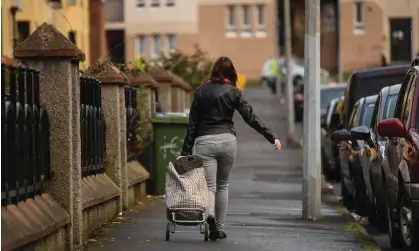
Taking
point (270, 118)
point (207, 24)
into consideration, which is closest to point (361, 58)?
point (207, 24)

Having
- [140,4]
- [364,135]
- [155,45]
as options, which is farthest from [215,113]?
[155,45]

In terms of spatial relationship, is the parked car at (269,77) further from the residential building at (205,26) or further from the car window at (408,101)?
the car window at (408,101)

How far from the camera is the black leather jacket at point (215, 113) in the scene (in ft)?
40.5

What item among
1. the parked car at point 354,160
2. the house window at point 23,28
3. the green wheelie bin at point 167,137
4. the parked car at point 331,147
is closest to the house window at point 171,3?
the house window at point 23,28

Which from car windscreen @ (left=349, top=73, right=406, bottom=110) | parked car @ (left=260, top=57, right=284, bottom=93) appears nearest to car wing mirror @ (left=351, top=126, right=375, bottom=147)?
car windscreen @ (left=349, top=73, right=406, bottom=110)

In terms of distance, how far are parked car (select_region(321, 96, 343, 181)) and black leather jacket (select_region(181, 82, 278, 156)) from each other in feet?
38.8

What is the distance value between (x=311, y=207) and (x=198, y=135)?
337 cm

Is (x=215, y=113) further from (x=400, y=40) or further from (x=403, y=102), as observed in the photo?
(x=400, y=40)

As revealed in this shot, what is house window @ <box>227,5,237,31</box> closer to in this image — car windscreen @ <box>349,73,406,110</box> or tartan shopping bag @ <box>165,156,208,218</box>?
car windscreen @ <box>349,73,406,110</box>

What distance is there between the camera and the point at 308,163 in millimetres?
15609

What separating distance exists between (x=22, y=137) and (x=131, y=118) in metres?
7.74

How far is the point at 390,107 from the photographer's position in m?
15.6

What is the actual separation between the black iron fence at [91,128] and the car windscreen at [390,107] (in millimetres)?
3386

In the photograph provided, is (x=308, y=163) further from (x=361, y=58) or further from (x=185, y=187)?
(x=361, y=58)
